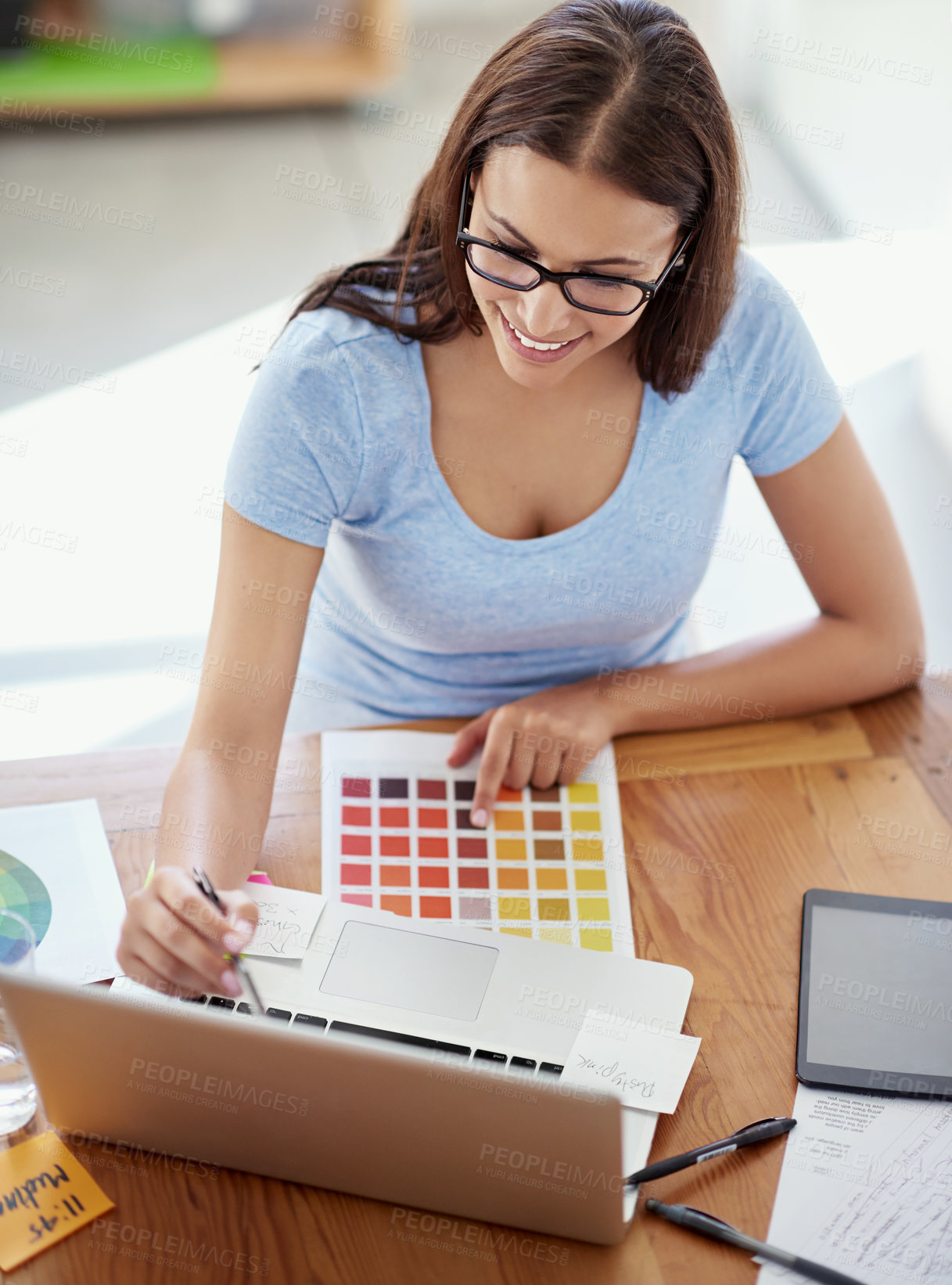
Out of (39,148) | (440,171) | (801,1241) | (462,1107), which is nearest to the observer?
(462,1107)

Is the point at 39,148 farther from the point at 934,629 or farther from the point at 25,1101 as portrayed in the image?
the point at 25,1101

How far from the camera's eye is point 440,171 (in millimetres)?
1134

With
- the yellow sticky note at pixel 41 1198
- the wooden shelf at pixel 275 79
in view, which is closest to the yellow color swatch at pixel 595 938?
the yellow sticky note at pixel 41 1198

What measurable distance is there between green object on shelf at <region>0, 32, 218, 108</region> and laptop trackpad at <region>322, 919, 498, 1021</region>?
379cm

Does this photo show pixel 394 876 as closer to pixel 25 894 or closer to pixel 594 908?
pixel 594 908

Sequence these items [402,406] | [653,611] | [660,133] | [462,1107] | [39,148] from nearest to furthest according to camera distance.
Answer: [462,1107] → [660,133] → [402,406] → [653,611] → [39,148]

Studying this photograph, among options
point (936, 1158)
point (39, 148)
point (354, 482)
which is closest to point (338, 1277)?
point (936, 1158)

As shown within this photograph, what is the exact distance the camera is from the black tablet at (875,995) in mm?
990

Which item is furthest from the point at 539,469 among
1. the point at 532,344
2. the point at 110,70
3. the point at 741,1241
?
the point at 110,70

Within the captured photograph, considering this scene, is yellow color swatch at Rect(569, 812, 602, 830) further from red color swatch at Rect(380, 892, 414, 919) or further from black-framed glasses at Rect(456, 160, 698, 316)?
black-framed glasses at Rect(456, 160, 698, 316)

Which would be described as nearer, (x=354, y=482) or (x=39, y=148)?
(x=354, y=482)

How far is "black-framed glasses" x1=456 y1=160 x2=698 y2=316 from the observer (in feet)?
3.43

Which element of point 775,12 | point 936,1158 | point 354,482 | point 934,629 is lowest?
point 936,1158

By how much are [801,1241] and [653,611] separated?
71 centimetres
